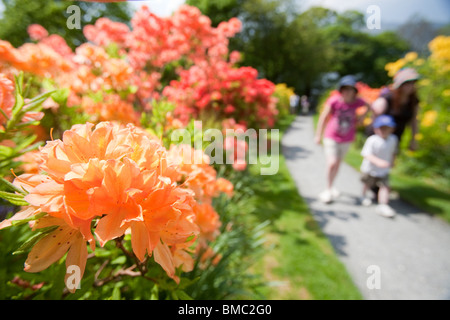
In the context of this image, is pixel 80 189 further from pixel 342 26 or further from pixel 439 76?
pixel 342 26

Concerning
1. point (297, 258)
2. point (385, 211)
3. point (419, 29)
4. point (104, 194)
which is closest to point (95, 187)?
point (104, 194)

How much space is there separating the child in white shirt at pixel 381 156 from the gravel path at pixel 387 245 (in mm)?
259

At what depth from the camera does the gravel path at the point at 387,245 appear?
2.47 metres

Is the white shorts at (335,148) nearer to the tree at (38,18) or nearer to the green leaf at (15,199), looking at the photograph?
the green leaf at (15,199)

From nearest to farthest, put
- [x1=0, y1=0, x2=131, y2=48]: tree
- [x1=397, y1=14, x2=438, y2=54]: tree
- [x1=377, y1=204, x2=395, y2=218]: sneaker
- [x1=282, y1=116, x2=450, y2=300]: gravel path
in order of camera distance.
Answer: [x1=282, y1=116, x2=450, y2=300]: gravel path, [x1=377, y1=204, x2=395, y2=218]: sneaker, [x1=0, y1=0, x2=131, y2=48]: tree, [x1=397, y1=14, x2=438, y2=54]: tree

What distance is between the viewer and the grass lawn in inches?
88.7

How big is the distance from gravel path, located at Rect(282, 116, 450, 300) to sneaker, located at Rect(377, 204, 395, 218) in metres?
0.08

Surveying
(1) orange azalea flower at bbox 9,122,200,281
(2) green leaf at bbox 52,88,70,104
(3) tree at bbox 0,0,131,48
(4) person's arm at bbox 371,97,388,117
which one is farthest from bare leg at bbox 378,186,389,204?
(3) tree at bbox 0,0,131,48

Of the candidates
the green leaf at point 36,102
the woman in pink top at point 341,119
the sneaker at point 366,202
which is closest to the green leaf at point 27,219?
the green leaf at point 36,102

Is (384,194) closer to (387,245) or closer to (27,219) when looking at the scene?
(387,245)

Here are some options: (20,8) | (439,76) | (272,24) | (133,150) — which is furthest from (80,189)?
(20,8)

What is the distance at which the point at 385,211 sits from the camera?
12.7 feet

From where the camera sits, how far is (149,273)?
85cm

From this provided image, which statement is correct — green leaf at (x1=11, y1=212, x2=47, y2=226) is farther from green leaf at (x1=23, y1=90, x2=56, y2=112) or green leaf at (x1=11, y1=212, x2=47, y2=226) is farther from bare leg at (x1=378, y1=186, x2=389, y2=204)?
bare leg at (x1=378, y1=186, x2=389, y2=204)
